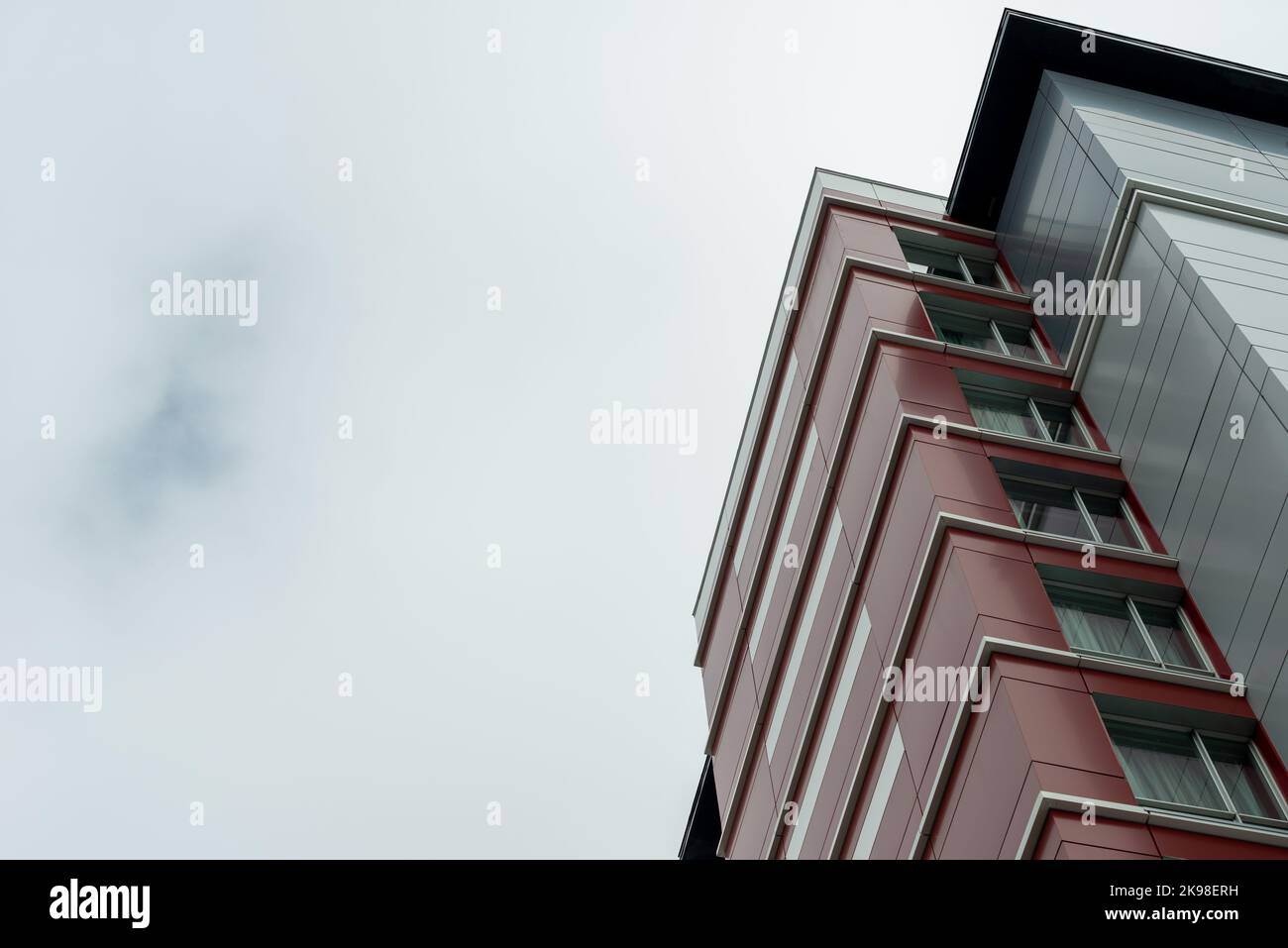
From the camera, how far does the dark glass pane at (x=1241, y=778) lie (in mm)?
18188

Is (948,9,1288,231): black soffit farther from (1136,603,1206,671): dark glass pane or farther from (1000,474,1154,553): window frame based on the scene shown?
(1136,603,1206,671): dark glass pane

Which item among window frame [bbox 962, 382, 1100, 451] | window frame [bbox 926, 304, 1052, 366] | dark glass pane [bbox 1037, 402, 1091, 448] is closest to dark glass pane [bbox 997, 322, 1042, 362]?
window frame [bbox 926, 304, 1052, 366]

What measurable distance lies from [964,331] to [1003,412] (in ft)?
10.4

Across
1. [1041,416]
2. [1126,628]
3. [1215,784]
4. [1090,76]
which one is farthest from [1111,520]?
[1090,76]

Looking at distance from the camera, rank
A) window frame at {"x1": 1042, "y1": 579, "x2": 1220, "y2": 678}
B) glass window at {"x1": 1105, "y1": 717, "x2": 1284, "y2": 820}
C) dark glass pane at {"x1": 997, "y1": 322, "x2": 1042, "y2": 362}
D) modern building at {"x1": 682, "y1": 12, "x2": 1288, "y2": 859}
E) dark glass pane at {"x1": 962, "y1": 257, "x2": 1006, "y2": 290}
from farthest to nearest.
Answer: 1. dark glass pane at {"x1": 962, "y1": 257, "x2": 1006, "y2": 290}
2. dark glass pane at {"x1": 997, "y1": 322, "x2": 1042, "y2": 362}
3. window frame at {"x1": 1042, "y1": 579, "x2": 1220, "y2": 678}
4. modern building at {"x1": 682, "y1": 12, "x2": 1288, "y2": 859}
5. glass window at {"x1": 1105, "y1": 717, "x2": 1284, "y2": 820}

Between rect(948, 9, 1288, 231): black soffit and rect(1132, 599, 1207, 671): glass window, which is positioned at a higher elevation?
rect(948, 9, 1288, 231): black soffit

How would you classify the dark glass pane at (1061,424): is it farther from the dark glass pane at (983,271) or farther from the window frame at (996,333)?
the dark glass pane at (983,271)

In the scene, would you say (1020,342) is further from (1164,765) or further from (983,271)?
(1164,765)

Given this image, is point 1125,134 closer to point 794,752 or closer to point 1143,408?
point 1143,408

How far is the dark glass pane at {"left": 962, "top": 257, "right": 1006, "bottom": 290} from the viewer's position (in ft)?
101

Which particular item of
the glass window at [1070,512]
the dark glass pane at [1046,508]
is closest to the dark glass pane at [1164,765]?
the glass window at [1070,512]

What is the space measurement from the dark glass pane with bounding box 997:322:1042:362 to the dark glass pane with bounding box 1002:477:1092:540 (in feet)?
16.6
